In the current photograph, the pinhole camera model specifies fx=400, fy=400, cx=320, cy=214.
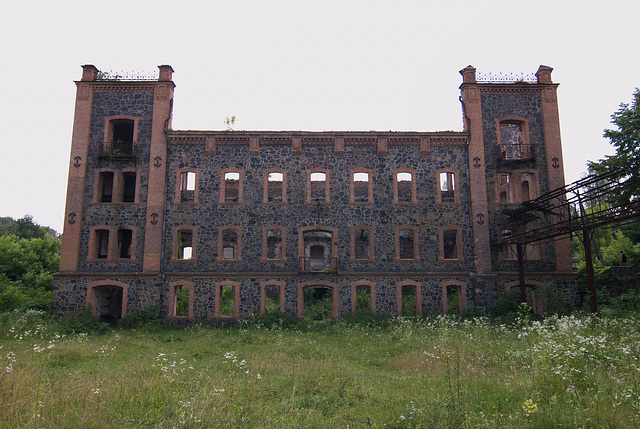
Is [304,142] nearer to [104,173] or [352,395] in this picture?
[104,173]

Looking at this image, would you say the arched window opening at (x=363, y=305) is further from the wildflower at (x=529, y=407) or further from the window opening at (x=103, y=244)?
the wildflower at (x=529, y=407)

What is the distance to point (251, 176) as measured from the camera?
21766 millimetres

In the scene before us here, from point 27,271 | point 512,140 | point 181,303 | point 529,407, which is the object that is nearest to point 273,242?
point 181,303

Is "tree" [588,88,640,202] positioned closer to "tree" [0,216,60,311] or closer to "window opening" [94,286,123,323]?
"window opening" [94,286,123,323]

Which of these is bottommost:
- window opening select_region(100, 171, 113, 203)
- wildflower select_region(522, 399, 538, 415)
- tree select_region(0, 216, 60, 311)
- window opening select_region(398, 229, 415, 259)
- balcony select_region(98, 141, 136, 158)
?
wildflower select_region(522, 399, 538, 415)

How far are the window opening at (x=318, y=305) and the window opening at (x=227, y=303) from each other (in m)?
4.09

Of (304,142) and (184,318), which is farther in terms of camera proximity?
(304,142)

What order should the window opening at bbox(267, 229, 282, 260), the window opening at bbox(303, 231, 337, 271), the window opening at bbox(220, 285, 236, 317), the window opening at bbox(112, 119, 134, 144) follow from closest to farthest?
1. the window opening at bbox(220, 285, 236, 317)
2. the window opening at bbox(112, 119, 134, 144)
3. the window opening at bbox(267, 229, 282, 260)
4. the window opening at bbox(303, 231, 337, 271)

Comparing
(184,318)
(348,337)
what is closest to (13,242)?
(184,318)

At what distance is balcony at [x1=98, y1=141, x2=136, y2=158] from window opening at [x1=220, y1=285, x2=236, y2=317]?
8817mm

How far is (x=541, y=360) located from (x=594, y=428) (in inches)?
109

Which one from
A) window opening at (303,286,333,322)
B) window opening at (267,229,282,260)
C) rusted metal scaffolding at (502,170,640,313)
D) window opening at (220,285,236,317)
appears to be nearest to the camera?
rusted metal scaffolding at (502,170,640,313)

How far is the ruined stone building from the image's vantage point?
67.5 feet

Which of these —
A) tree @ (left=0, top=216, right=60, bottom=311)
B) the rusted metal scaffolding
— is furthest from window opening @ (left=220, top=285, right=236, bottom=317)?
the rusted metal scaffolding
